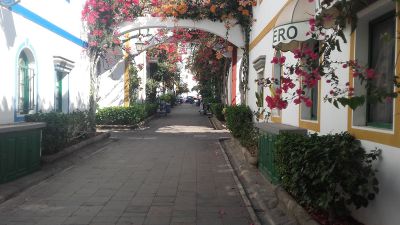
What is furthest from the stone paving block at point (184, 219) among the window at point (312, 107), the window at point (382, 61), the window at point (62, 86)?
the window at point (62, 86)

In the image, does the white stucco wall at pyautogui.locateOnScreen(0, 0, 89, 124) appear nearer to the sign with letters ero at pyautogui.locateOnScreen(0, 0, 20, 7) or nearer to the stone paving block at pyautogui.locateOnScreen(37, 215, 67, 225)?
the sign with letters ero at pyautogui.locateOnScreen(0, 0, 20, 7)

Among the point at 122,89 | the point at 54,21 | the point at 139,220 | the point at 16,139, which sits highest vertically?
the point at 54,21

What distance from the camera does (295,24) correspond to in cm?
657

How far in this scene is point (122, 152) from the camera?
13.3 m

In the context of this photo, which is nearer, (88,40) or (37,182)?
(37,182)

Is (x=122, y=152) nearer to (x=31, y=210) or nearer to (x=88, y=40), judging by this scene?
(x=88, y=40)

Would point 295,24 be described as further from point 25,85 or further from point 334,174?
point 25,85

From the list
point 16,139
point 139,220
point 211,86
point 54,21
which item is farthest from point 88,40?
point 211,86

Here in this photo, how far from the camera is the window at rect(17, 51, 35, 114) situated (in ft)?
35.6

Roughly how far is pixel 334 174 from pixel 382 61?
1384mm

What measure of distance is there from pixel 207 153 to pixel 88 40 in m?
6.73

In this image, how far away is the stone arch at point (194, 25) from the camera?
17.3m

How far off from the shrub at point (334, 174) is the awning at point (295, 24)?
1.66 m

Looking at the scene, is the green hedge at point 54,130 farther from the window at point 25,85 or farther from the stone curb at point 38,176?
the window at point 25,85
